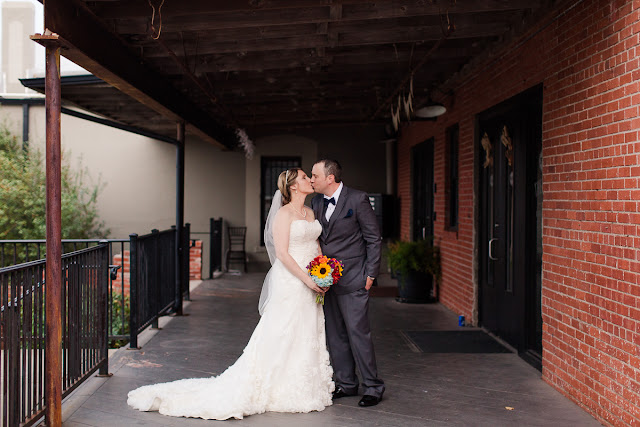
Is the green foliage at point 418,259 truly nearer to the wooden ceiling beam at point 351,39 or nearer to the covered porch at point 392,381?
the covered porch at point 392,381

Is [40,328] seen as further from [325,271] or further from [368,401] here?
[368,401]

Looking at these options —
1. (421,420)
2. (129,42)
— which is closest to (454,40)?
(129,42)

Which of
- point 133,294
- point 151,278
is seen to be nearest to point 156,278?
point 151,278

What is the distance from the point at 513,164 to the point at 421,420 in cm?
324

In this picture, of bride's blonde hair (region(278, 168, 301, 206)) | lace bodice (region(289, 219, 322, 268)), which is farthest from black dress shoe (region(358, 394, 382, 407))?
bride's blonde hair (region(278, 168, 301, 206))

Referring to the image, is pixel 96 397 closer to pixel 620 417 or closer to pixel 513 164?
pixel 620 417

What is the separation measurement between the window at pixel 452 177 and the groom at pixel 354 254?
15.0 ft

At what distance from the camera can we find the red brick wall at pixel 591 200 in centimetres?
394

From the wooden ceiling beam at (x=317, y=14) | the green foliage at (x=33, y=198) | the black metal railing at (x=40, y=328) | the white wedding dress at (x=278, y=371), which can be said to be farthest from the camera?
the green foliage at (x=33, y=198)

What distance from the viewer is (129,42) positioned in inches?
222

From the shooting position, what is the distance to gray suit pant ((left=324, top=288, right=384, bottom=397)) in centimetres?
477

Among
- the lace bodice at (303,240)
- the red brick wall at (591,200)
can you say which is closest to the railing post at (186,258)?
the lace bodice at (303,240)

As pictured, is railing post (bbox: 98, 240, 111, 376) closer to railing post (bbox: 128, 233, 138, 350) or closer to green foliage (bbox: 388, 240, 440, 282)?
railing post (bbox: 128, 233, 138, 350)

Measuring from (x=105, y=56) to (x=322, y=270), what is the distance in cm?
248
